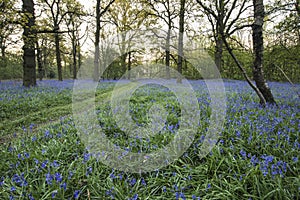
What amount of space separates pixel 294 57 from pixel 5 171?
7.49m

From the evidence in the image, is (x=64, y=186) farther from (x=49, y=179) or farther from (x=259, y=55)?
(x=259, y=55)

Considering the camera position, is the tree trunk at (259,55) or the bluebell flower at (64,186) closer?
the bluebell flower at (64,186)

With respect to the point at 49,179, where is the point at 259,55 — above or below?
above

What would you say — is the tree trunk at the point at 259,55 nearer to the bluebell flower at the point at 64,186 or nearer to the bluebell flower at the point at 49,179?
the bluebell flower at the point at 64,186

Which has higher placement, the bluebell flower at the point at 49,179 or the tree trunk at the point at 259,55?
the tree trunk at the point at 259,55

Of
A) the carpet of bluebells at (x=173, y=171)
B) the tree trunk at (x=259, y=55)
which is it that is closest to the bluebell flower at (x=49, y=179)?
the carpet of bluebells at (x=173, y=171)

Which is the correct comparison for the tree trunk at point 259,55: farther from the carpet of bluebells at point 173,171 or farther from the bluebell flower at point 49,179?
the bluebell flower at point 49,179

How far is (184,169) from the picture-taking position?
2.68 metres

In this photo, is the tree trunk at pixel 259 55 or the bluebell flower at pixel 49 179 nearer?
the bluebell flower at pixel 49 179

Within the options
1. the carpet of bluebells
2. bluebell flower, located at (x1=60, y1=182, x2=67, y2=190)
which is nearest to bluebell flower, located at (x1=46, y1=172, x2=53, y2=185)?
the carpet of bluebells

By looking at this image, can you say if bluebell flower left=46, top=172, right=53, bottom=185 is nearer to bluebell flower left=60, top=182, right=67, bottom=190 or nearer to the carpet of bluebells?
the carpet of bluebells

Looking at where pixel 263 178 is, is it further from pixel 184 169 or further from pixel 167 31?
pixel 167 31

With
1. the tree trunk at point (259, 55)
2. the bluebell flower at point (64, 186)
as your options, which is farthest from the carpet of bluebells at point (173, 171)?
the tree trunk at point (259, 55)

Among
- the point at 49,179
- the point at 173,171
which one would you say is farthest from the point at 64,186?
the point at 173,171
